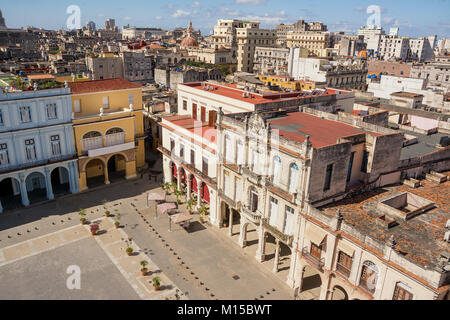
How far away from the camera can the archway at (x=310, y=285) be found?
92.8 feet

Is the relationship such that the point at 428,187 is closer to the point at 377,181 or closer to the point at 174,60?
the point at 377,181

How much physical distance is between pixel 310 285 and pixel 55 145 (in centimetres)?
3336

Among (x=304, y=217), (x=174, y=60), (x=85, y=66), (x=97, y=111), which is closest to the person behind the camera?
(x=304, y=217)

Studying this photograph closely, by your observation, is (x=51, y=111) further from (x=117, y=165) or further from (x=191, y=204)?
(x=191, y=204)

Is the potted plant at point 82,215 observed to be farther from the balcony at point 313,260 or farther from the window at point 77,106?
the balcony at point 313,260

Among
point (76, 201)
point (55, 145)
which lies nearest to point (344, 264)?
point (76, 201)

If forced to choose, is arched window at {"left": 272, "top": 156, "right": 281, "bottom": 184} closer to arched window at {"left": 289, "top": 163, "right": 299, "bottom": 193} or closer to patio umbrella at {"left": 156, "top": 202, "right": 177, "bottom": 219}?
arched window at {"left": 289, "top": 163, "right": 299, "bottom": 193}

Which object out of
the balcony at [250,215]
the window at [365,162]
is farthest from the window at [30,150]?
the window at [365,162]

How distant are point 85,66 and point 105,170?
2204 inches

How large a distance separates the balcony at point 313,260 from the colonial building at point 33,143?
31.4 metres

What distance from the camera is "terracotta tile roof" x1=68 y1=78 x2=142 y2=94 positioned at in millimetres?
44434

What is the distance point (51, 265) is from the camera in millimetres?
31453

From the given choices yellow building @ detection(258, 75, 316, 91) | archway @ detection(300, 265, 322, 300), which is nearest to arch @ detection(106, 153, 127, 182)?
archway @ detection(300, 265, 322, 300)
